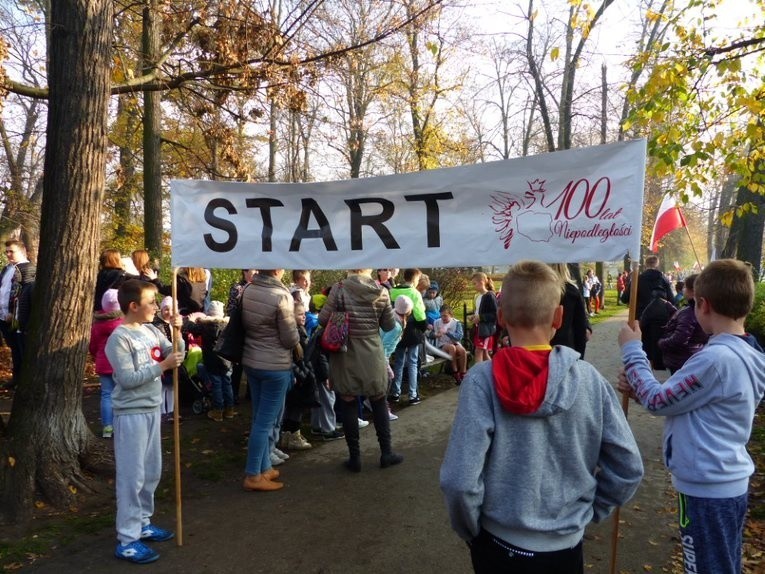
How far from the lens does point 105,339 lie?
235 inches

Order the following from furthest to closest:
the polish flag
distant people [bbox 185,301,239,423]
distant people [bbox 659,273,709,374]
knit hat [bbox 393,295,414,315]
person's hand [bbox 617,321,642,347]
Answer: the polish flag
knit hat [bbox 393,295,414,315]
distant people [bbox 185,301,239,423]
distant people [bbox 659,273,709,374]
person's hand [bbox 617,321,642,347]

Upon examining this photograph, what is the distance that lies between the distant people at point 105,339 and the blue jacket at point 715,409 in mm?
5290

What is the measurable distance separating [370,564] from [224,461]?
250 centimetres

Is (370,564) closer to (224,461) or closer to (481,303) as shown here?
(224,461)

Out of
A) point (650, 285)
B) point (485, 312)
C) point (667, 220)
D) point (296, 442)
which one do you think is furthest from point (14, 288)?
point (667, 220)

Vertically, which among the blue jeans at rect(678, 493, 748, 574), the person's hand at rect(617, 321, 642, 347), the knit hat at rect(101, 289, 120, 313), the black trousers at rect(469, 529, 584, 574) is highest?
the knit hat at rect(101, 289, 120, 313)

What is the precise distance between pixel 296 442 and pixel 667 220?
6571mm

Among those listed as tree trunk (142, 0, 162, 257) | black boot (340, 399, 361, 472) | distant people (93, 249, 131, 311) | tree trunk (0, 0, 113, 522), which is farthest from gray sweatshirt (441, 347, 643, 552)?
tree trunk (142, 0, 162, 257)

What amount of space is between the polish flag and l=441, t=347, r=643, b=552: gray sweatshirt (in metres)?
7.47

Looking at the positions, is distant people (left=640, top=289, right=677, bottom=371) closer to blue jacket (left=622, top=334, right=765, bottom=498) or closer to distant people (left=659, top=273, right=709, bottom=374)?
distant people (left=659, top=273, right=709, bottom=374)

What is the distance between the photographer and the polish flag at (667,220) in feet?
27.9

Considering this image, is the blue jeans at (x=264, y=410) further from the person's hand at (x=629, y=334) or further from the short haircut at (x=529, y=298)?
the short haircut at (x=529, y=298)

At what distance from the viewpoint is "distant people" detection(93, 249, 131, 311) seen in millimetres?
6453

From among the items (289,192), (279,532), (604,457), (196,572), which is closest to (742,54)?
(289,192)
